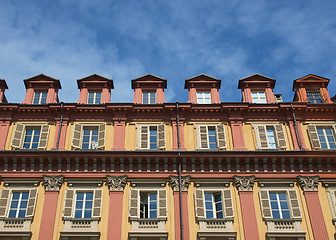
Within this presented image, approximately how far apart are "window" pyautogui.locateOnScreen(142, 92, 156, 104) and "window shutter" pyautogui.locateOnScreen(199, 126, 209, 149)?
4595 mm

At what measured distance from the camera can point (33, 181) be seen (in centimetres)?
2623

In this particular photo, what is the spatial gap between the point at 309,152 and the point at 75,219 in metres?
16.2

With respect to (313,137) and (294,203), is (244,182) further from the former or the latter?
(313,137)

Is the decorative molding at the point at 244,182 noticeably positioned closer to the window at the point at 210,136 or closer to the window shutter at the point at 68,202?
the window at the point at 210,136

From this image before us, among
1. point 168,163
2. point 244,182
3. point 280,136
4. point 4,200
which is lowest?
point 4,200

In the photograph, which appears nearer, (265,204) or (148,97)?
(265,204)

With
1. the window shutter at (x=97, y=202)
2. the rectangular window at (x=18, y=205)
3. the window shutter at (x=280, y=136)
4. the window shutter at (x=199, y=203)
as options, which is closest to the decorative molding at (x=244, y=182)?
the window shutter at (x=199, y=203)

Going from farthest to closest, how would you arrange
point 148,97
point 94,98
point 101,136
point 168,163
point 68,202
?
point 148,97 → point 94,98 → point 101,136 → point 168,163 → point 68,202

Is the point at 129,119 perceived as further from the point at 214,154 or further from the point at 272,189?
the point at 272,189

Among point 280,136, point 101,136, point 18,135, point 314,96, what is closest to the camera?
point 18,135

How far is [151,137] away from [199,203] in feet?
21.0

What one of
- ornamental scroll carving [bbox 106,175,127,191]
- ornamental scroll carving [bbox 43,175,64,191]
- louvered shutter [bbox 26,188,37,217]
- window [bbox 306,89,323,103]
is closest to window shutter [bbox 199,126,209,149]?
ornamental scroll carving [bbox 106,175,127,191]

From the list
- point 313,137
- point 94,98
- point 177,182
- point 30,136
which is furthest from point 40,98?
point 313,137

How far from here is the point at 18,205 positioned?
25.5 m
